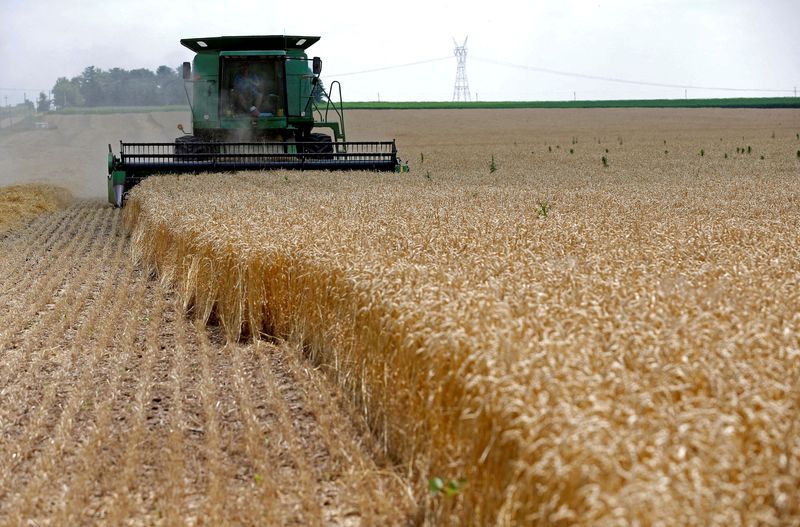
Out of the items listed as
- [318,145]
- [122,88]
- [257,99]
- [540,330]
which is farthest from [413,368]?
[122,88]

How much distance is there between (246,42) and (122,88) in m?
24.0

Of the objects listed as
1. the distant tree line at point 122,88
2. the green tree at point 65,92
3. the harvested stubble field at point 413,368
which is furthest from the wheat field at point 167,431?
the green tree at point 65,92

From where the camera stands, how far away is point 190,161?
1778 centimetres

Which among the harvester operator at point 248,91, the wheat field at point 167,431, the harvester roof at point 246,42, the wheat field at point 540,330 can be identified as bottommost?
the wheat field at point 167,431

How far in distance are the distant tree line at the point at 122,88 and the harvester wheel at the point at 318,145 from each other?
661cm

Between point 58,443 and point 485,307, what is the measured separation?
99.5 inches

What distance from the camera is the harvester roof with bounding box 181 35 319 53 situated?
62.3ft

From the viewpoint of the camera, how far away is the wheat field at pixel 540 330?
288 centimetres

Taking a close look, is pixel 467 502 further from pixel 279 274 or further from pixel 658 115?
pixel 658 115

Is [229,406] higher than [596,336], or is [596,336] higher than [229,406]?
[596,336]

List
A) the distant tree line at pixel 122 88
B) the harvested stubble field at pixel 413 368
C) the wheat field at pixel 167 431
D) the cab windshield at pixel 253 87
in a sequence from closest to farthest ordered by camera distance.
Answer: the harvested stubble field at pixel 413 368 → the wheat field at pixel 167 431 → the cab windshield at pixel 253 87 → the distant tree line at pixel 122 88

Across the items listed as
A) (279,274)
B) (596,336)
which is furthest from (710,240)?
(596,336)

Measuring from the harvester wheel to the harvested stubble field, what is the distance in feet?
22.9

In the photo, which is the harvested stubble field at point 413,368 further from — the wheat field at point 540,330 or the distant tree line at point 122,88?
the distant tree line at point 122,88
